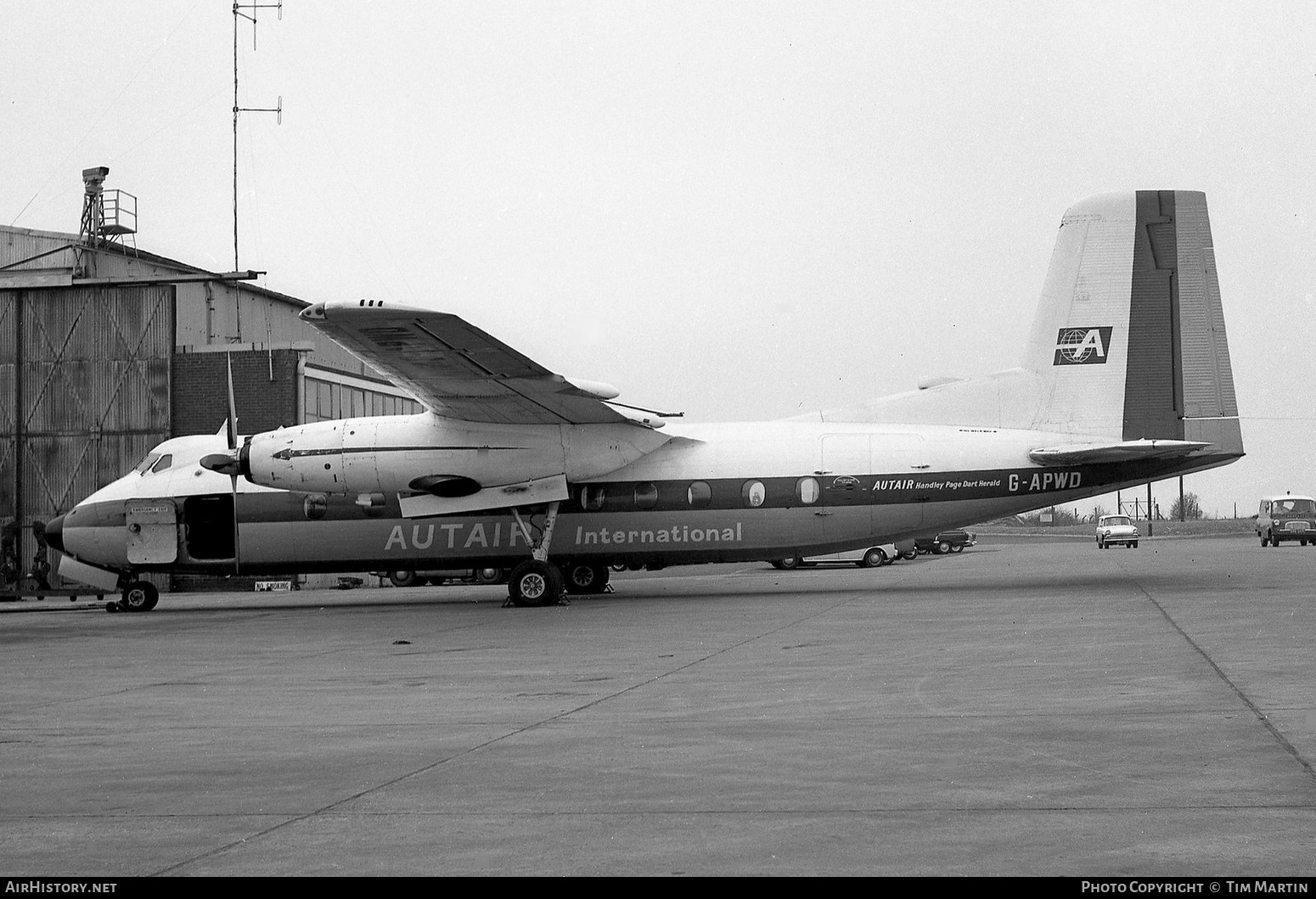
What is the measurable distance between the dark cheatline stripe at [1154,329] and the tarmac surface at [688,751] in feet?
24.0

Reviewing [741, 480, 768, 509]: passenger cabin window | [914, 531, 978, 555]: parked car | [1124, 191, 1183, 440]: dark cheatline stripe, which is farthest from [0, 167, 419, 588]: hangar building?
[914, 531, 978, 555]: parked car

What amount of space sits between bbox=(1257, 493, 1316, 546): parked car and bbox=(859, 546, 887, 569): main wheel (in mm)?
20431

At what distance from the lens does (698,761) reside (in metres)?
7.29

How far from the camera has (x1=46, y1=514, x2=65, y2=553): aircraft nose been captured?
26.4 meters

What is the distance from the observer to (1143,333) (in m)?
23.5

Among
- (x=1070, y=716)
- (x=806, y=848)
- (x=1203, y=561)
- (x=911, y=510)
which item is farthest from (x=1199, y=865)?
(x=1203, y=561)

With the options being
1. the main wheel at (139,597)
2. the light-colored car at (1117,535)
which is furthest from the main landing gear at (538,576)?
the light-colored car at (1117,535)

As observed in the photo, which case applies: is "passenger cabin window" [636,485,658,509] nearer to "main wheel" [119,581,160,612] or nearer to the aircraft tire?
"main wheel" [119,581,160,612]

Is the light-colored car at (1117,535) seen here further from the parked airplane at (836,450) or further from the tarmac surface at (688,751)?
the tarmac surface at (688,751)

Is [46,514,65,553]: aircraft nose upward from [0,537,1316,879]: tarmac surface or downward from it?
upward

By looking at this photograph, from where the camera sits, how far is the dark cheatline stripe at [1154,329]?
2333 centimetres

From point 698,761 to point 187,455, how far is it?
21650 millimetres
